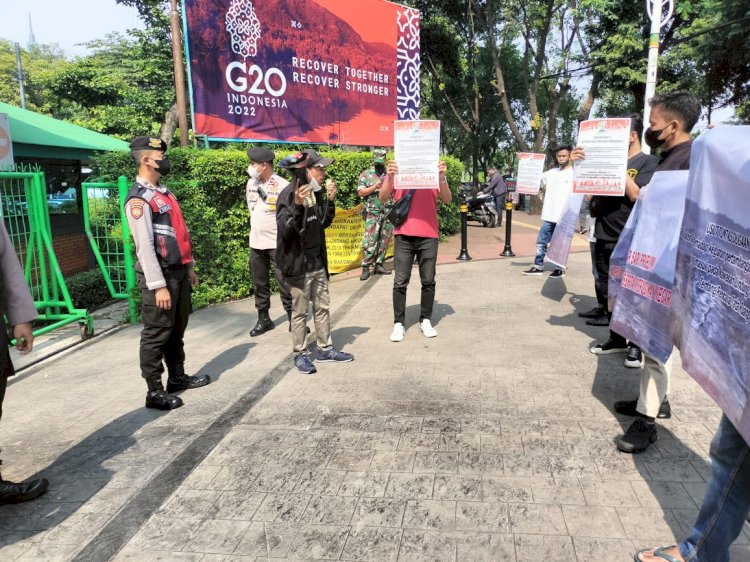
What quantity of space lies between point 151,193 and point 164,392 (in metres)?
1.47

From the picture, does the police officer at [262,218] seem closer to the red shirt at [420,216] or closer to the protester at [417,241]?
the protester at [417,241]

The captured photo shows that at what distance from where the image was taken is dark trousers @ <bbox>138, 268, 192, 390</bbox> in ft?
13.0

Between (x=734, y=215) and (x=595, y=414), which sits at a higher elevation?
(x=734, y=215)

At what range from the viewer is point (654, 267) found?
9.23 feet

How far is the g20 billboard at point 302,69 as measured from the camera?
811 centimetres

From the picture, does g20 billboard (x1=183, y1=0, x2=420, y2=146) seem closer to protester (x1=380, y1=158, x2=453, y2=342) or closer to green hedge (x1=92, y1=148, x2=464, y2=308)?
green hedge (x1=92, y1=148, x2=464, y2=308)

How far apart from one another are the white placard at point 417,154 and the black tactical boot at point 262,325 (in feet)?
7.04

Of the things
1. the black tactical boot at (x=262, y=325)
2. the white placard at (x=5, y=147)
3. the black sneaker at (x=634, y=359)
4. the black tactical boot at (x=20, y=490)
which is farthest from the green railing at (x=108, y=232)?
the black sneaker at (x=634, y=359)

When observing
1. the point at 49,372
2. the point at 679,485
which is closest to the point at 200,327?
the point at 49,372

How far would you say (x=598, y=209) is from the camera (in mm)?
4836

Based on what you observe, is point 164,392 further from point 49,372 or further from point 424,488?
point 424,488

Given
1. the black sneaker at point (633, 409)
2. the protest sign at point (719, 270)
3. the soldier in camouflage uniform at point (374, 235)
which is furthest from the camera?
the soldier in camouflage uniform at point (374, 235)

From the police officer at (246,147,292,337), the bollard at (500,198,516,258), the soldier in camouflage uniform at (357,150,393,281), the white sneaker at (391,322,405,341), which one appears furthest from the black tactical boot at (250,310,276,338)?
the bollard at (500,198,516,258)

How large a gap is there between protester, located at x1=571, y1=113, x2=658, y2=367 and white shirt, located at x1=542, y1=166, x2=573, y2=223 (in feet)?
9.68
